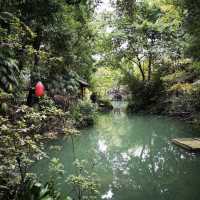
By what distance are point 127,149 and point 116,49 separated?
15.0 m

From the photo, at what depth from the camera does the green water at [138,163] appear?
603 cm

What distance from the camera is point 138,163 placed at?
27.5 ft

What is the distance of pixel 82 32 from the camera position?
1458 centimetres

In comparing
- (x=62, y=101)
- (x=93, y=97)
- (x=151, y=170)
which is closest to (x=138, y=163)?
(x=151, y=170)

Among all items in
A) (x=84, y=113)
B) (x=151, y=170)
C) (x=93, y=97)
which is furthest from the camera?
(x=93, y=97)

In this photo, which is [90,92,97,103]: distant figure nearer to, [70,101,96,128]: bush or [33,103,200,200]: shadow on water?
[70,101,96,128]: bush

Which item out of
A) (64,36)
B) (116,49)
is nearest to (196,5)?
(64,36)

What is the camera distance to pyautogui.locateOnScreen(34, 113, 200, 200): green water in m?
6.03

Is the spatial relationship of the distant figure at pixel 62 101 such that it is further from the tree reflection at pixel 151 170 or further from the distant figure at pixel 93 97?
the distant figure at pixel 93 97

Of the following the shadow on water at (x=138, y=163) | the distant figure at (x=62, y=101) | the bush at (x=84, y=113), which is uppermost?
the distant figure at (x=62, y=101)

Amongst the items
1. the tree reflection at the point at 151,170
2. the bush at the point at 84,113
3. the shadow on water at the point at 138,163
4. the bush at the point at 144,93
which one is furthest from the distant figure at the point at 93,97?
the tree reflection at the point at 151,170

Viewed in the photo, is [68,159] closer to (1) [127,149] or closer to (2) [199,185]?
(1) [127,149]

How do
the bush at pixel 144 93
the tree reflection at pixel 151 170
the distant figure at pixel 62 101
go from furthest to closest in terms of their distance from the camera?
the bush at pixel 144 93 → the distant figure at pixel 62 101 → the tree reflection at pixel 151 170

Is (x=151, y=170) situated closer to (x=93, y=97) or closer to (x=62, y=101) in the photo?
(x=62, y=101)
